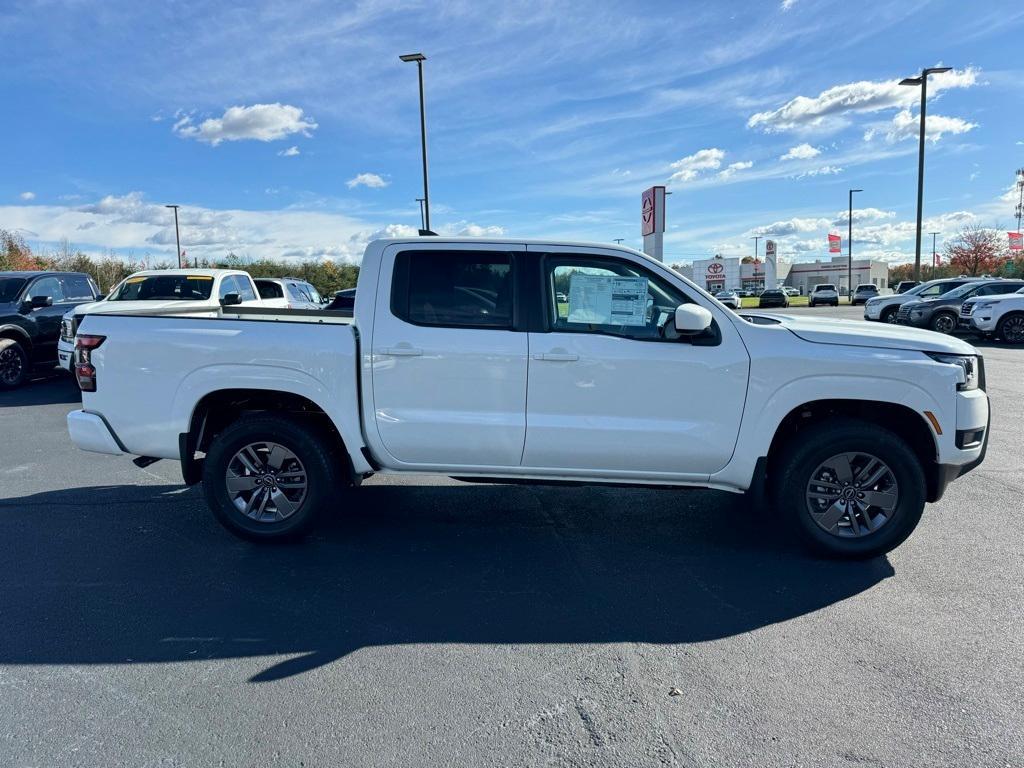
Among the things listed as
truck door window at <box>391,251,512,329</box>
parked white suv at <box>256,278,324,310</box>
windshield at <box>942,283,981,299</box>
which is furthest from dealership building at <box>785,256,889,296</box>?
truck door window at <box>391,251,512,329</box>

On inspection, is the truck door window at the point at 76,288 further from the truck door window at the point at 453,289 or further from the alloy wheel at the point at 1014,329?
the alloy wheel at the point at 1014,329

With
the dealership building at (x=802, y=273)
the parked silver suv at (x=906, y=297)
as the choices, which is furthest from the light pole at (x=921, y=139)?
the dealership building at (x=802, y=273)

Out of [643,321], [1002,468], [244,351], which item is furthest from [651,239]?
[244,351]

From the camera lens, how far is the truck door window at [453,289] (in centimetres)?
443

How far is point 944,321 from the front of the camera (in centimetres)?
1973

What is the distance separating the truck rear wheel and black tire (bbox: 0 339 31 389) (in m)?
8.78

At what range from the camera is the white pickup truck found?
13.8 ft

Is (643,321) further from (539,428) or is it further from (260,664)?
(260,664)

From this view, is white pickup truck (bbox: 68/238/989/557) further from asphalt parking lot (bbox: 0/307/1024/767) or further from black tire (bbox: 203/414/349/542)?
asphalt parking lot (bbox: 0/307/1024/767)

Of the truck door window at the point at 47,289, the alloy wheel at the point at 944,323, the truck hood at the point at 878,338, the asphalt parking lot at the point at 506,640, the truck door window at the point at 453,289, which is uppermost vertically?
the truck door window at the point at 47,289

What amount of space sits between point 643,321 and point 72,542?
3981 millimetres

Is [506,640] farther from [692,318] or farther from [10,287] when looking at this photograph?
[10,287]

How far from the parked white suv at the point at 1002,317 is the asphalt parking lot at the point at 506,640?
1443 centimetres

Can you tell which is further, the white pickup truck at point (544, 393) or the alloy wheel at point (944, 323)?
the alloy wheel at point (944, 323)
